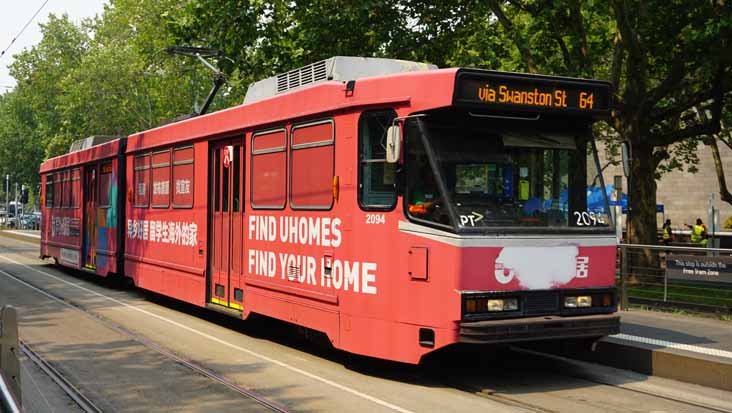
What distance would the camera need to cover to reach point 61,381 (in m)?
8.76

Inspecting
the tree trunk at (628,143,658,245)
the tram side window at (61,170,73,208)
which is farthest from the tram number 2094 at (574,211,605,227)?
the tram side window at (61,170,73,208)

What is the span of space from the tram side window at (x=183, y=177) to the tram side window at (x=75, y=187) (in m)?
7.50

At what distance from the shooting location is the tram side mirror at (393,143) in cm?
834

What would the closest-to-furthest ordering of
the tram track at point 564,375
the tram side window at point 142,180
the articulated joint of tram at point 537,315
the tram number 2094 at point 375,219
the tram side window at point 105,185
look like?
the tram track at point 564,375
the articulated joint of tram at point 537,315
the tram number 2094 at point 375,219
the tram side window at point 142,180
the tram side window at point 105,185

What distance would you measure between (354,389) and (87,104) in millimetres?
49461

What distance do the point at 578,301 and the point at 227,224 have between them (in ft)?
18.3

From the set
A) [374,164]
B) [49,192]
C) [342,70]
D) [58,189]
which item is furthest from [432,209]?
[49,192]

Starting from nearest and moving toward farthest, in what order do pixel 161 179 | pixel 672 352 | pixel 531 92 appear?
pixel 531 92, pixel 672 352, pixel 161 179

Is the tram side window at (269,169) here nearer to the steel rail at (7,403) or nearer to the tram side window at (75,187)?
the steel rail at (7,403)

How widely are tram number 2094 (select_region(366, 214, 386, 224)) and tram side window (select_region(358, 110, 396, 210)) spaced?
0.07 m

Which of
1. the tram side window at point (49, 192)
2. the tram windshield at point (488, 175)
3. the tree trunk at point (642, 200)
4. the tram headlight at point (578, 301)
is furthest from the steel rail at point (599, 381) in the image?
the tram side window at point (49, 192)

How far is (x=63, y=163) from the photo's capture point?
22.7 metres

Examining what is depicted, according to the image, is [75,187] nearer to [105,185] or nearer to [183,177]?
[105,185]

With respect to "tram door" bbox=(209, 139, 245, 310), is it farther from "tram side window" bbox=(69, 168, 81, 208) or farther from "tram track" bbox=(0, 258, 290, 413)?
"tram side window" bbox=(69, 168, 81, 208)
